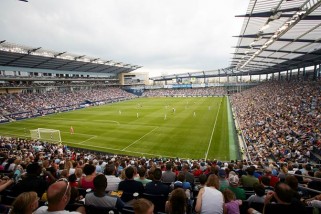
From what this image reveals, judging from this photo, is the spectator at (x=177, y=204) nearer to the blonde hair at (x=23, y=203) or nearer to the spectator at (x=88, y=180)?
the blonde hair at (x=23, y=203)

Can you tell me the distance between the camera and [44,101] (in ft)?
195

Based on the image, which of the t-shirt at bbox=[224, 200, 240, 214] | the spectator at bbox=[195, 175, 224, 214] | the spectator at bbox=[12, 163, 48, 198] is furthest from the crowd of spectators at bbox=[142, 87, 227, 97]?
the spectator at bbox=[195, 175, 224, 214]

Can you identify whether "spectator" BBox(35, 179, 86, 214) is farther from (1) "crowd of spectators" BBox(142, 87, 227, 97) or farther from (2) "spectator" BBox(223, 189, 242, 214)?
(1) "crowd of spectators" BBox(142, 87, 227, 97)

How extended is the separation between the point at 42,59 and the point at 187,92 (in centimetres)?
6255

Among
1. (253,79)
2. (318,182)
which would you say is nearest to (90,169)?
(318,182)

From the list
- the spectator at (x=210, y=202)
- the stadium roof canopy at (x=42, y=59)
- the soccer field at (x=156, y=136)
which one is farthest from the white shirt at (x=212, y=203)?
the stadium roof canopy at (x=42, y=59)

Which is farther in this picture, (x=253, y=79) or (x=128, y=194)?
(x=253, y=79)

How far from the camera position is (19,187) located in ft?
16.1

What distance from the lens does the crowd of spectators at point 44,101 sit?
47438 mm

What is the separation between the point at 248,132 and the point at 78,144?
68.6 feet

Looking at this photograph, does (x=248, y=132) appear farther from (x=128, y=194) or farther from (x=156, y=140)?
(x=128, y=194)

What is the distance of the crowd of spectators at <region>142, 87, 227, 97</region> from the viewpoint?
310 feet

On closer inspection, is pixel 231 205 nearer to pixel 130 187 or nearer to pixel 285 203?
pixel 285 203

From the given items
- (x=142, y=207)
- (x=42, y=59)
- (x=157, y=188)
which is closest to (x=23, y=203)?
(x=142, y=207)
